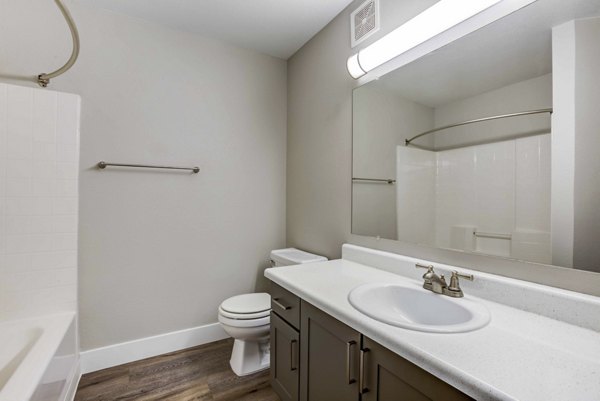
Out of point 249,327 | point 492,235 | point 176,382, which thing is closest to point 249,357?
point 249,327

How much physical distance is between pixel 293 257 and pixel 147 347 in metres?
1.20


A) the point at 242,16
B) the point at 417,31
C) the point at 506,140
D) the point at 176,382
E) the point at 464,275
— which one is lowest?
the point at 176,382

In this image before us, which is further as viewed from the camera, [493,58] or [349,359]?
[493,58]

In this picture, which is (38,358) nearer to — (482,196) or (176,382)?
(176,382)

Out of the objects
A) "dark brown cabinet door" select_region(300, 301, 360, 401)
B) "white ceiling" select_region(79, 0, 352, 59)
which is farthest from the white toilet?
"white ceiling" select_region(79, 0, 352, 59)

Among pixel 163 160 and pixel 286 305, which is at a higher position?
pixel 163 160

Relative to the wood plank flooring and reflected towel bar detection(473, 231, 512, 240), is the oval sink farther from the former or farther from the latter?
the wood plank flooring

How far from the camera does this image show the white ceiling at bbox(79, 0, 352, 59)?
1774 millimetres

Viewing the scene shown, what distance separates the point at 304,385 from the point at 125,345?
140cm

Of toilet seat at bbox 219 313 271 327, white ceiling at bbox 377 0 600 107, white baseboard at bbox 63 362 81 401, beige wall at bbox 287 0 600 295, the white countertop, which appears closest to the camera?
the white countertop

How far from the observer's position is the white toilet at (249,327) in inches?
67.8

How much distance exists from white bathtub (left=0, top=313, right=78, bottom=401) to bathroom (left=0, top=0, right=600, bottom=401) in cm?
1

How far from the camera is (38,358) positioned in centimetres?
113

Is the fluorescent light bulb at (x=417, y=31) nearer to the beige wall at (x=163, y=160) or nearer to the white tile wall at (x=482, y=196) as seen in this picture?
the white tile wall at (x=482, y=196)
